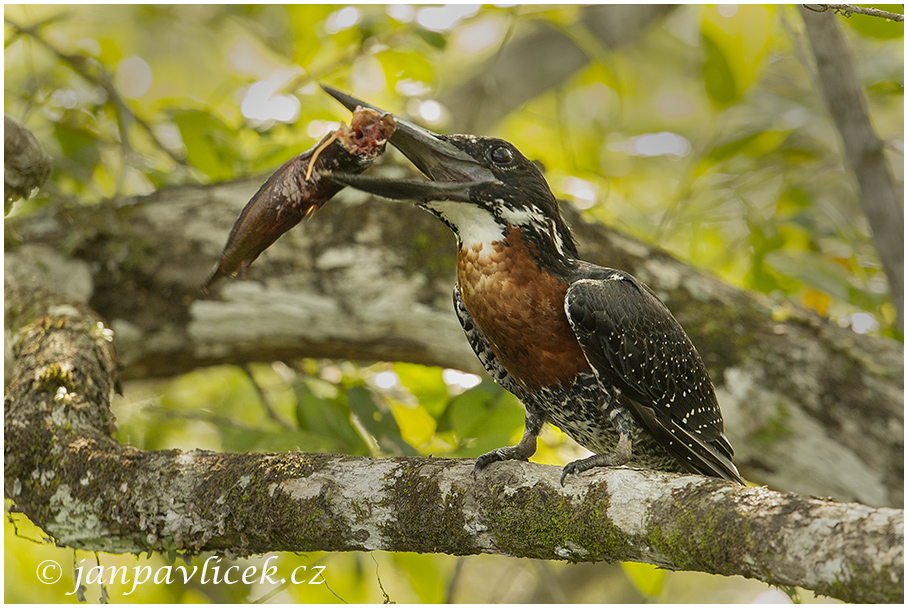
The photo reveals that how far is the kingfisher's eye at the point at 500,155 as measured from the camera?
2.18 metres

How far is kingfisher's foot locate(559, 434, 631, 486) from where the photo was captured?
1.92 metres

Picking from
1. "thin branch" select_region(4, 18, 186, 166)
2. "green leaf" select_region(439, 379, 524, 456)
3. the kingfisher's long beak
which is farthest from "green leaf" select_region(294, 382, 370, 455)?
"thin branch" select_region(4, 18, 186, 166)

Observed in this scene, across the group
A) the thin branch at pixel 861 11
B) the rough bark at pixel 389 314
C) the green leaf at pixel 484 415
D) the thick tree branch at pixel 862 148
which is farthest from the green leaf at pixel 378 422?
the thick tree branch at pixel 862 148

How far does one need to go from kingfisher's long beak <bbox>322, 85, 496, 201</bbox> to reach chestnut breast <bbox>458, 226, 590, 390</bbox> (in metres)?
0.19

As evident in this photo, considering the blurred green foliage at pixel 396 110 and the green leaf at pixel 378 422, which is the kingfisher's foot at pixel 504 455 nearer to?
the blurred green foliage at pixel 396 110

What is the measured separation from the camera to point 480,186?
214 centimetres

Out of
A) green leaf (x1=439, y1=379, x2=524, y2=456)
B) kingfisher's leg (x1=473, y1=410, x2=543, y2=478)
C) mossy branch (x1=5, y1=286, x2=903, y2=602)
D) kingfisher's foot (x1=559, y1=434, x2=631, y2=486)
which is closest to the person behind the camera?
mossy branch (x1=5, y1=286, x2=903, y2=602)

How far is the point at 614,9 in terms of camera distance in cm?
555

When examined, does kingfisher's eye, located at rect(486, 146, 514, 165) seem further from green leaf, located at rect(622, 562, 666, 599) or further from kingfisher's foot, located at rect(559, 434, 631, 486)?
green leaf, located at rect(622, 562, 666, 599)

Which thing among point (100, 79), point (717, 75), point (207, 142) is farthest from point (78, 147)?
point (717, 75)

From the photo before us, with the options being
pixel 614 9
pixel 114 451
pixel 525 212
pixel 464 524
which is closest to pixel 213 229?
pixel 114 451

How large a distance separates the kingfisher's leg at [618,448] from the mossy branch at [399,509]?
0.20m

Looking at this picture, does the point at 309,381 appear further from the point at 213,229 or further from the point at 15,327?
the point at 15,327

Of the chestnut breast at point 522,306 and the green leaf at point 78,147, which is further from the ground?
the chestnut breast at point 522,306
